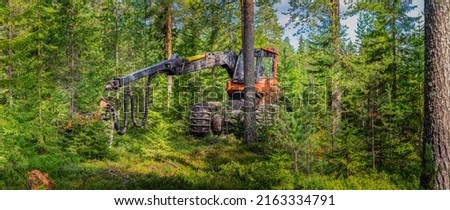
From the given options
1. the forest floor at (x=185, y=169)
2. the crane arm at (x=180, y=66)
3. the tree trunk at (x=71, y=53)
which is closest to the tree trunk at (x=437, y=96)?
the forest floor at (x=185, y=169)

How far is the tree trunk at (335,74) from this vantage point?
35.9ft

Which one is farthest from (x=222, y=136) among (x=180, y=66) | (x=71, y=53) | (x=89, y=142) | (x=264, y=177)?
(x=71, y=53)

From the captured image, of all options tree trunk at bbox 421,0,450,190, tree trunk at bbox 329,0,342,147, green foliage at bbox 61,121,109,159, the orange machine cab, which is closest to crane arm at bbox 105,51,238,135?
the orange machine cab

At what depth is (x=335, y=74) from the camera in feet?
43.1

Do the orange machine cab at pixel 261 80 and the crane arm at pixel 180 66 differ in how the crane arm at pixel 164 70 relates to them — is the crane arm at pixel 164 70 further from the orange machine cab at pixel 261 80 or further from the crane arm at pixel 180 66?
the orange machine cab at pixel 261 80

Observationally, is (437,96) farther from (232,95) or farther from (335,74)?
(232,95)

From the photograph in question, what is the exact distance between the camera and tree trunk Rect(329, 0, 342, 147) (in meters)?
10.9

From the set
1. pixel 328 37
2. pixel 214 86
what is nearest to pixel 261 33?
pixel 214 86

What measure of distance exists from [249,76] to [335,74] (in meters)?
2.85

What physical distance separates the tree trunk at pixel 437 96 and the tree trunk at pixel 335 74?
2.39 meters

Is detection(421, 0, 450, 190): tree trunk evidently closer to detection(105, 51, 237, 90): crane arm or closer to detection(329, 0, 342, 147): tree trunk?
detection(329, 0, 342, 147): tree trunk

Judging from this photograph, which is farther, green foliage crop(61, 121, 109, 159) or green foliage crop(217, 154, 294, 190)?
green foliage crop(61, 121, 109, 159)

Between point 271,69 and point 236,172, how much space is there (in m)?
6.83

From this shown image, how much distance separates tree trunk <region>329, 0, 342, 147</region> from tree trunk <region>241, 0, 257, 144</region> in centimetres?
262
